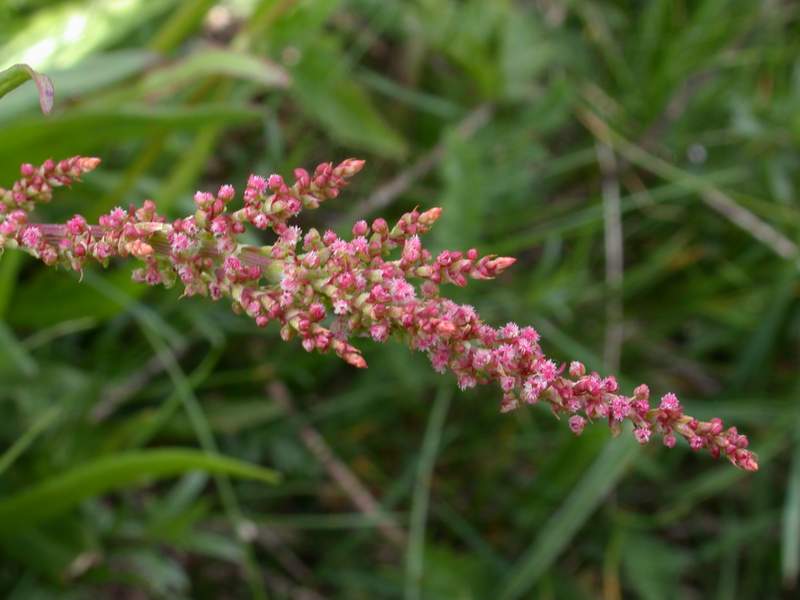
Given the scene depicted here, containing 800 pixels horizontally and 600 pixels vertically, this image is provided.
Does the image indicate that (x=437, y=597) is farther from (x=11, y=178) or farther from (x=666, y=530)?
(x=11, y=178)

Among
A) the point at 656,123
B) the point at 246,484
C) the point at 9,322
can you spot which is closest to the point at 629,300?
the point at 656,123

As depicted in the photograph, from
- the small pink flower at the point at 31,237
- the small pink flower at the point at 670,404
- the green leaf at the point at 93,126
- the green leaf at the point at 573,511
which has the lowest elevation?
the small pink flower at the point at 670,404

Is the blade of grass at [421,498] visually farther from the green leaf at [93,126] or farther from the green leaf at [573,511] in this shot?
the green leaf at [93,126]

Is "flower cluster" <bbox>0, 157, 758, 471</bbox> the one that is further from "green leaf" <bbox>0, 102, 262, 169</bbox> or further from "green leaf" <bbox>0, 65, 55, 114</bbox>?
"green leaf" <bbox>0, 102, 262, 169</bbox>

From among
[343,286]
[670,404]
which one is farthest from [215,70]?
[670,404]

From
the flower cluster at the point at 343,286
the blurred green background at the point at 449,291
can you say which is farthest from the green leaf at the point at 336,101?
the flower cluster at the point at 343,286

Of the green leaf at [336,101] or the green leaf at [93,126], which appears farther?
the green leaf at [336,101]
